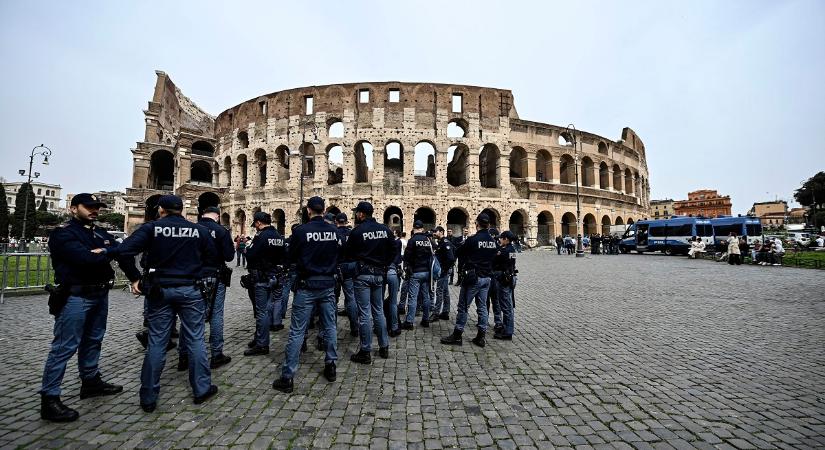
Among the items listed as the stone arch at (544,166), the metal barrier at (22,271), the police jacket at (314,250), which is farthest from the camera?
the stone arch at (544,166)

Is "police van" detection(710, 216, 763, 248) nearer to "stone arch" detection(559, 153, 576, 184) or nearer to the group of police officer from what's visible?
"stone arch" detection(559, 153, 576, 184)

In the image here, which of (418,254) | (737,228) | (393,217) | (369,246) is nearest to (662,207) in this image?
(737,228)

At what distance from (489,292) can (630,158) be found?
3872 cm

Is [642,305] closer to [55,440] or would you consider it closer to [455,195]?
[55,440]

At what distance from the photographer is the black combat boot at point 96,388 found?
3371 millimetres

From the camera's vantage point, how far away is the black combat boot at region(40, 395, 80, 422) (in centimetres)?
291

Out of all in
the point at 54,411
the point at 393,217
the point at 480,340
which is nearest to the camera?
the point at 54,411

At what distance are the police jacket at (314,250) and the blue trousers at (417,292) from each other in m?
2.41

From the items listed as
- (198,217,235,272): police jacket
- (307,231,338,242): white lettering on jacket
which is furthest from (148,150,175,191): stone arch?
(307,231,338,242): white lettering on jacket

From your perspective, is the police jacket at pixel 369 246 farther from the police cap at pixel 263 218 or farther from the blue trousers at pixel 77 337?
the blue trousers at pixel 77 337

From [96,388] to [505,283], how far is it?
520 cm

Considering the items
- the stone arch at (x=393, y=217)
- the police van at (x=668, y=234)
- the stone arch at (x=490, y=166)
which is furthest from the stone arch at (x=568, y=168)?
the stone arch at (x=393, y=217)

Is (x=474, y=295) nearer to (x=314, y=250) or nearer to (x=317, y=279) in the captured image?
(x=317, y=279)

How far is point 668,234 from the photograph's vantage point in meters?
24.5
